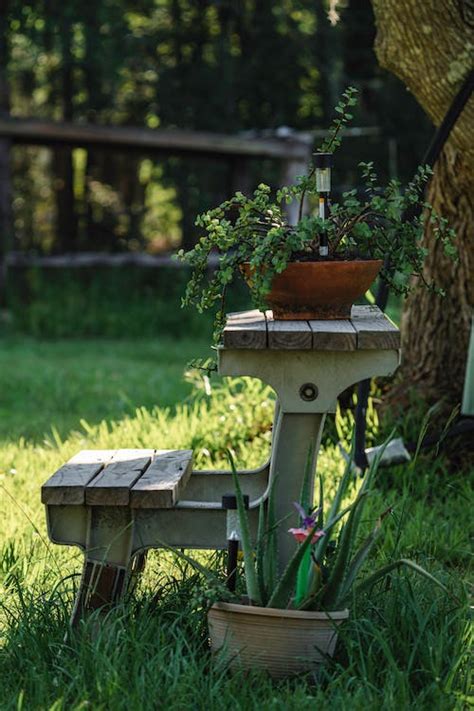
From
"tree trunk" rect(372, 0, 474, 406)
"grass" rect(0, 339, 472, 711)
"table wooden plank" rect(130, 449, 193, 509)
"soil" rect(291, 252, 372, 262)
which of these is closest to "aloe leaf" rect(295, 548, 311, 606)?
"grass" rect(0, 339, 472, 711)

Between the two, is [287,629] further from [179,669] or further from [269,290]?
[269,290]

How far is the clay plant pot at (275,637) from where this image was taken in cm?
261

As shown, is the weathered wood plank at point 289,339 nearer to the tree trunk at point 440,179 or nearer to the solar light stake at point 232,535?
the solar light stake at point 232,535

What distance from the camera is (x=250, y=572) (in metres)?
2.70

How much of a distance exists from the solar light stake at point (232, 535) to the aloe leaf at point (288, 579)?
159 millimetres

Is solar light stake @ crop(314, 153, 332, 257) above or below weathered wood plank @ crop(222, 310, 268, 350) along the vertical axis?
above

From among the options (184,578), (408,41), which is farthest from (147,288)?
(184,578)

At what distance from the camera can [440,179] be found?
4867 millimetres

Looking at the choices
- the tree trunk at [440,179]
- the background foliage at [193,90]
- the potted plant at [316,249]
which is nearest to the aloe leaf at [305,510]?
the potted plant at [316,249]

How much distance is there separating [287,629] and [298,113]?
15.9 m

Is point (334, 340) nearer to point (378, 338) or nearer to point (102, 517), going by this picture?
point (378, 338)

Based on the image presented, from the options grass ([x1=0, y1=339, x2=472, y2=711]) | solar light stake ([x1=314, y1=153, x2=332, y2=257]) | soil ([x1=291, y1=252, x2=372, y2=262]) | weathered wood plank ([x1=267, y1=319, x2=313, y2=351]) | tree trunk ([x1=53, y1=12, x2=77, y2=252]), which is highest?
solar light stake ([x1=314, y1=153, x2=332, y2=257])

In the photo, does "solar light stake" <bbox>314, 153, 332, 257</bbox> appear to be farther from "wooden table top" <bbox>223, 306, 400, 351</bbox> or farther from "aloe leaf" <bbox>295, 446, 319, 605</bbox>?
"aloe leaf" <bbox>295, 446, 319, 605</bbox>

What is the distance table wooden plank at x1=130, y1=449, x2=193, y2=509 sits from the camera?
9.52 feet
